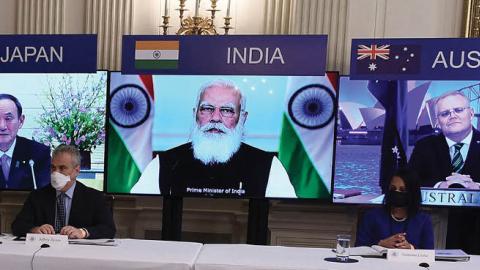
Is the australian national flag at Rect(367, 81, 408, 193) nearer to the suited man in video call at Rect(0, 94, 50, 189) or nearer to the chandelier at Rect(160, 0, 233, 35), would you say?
the chandelier at Rect(160, 0, 233, 35)

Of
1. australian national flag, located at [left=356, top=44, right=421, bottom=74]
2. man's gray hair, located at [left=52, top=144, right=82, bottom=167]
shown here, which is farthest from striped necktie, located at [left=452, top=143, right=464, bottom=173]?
man's gray hair, located at [left=52, top=144, right=82, bottom=167]

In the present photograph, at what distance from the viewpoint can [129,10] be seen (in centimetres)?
480

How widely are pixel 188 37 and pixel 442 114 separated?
1.84m

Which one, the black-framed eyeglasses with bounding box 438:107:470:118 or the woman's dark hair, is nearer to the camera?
the woman's dark hair

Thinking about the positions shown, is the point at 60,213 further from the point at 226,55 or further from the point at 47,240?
the point at 226,55

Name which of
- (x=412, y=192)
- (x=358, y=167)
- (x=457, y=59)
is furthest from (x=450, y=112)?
(x=412, y=192)

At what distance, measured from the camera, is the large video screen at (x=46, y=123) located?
4.22m

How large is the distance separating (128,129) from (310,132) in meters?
1.34

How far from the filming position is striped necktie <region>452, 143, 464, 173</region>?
385cm

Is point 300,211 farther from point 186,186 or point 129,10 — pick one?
point 129,10

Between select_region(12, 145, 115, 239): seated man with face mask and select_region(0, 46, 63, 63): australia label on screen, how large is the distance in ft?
4.44

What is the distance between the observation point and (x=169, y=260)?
7.11ft

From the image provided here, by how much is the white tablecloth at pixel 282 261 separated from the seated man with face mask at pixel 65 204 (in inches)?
30.6

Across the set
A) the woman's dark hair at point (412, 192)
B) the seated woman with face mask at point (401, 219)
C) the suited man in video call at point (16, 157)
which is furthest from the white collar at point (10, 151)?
the woman's dark hair at point (412, 192)
